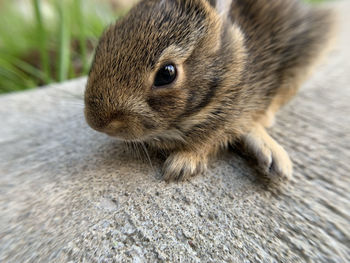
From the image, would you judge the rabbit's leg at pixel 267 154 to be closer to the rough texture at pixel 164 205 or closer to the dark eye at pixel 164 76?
the rough texture at pixel 164 205

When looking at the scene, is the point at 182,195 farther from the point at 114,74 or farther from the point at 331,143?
the point at 331,143

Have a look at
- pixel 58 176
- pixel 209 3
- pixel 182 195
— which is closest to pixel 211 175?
pixel 182 195

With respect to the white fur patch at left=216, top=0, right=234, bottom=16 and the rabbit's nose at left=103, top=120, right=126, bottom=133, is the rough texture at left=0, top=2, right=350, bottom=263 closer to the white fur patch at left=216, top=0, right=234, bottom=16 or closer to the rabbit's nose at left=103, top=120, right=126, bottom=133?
the rabbit's nose at left=103, top=120, right=126, bottom=133

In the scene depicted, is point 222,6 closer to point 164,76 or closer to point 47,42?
point 164,76

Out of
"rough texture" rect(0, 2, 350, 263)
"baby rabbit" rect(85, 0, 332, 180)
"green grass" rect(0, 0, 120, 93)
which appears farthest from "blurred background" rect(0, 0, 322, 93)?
"rough texture" rect(0, 2, 350, 263)

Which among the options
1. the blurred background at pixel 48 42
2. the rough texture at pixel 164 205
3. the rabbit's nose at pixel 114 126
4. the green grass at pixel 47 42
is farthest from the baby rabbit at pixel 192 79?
the green grass at pixel 47 42
